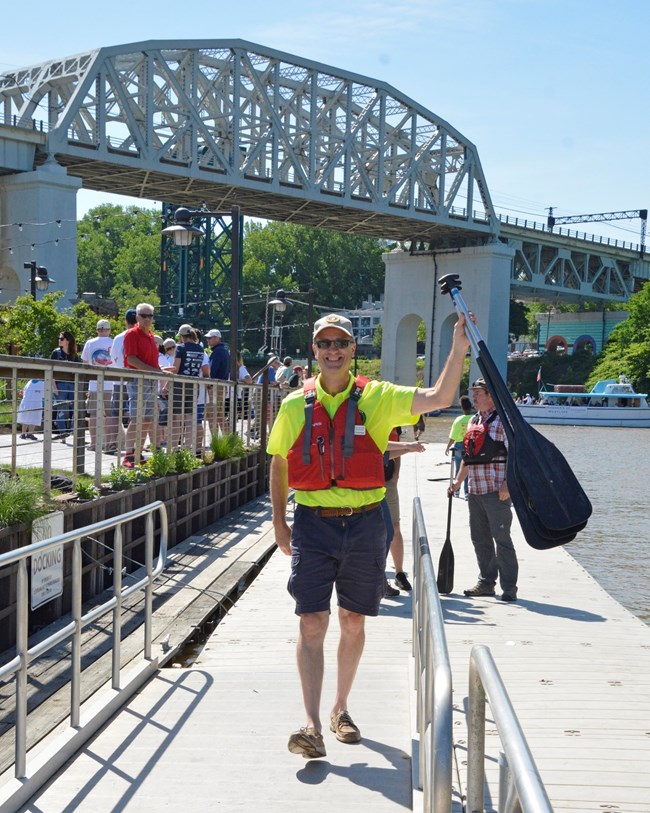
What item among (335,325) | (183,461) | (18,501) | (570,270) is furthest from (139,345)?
(570,270)

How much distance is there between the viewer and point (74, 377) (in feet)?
35.0

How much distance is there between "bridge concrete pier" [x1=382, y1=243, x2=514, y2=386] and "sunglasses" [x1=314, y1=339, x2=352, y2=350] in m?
74.9

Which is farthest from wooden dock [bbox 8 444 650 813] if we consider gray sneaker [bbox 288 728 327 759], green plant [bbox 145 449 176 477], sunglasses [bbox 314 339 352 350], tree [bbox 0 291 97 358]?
tree [bbox 0 291 97 358]

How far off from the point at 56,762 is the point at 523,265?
91.1 meters

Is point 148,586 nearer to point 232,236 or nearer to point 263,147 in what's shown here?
point 232,236

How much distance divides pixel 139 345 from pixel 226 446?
3912mm

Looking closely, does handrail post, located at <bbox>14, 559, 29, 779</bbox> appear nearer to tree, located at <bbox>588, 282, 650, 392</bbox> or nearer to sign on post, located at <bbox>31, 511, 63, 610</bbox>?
sign on post, located at <bbox>31, 511, 63, 610</bbox>

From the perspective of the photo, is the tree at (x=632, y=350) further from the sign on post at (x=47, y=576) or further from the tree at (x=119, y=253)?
the sign on post at (x=47, y=576)

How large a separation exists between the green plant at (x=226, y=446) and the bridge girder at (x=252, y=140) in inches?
1557

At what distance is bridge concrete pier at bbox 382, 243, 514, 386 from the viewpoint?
83750mm

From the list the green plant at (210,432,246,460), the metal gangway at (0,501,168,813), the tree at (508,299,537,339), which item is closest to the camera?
the metal gangway at (0,501,168,813)

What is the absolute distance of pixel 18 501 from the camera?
8.41 metres

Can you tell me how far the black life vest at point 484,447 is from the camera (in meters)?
9.96

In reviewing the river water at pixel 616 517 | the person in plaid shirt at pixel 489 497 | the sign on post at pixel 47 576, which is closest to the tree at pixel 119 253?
the river water at pixel 616 517
